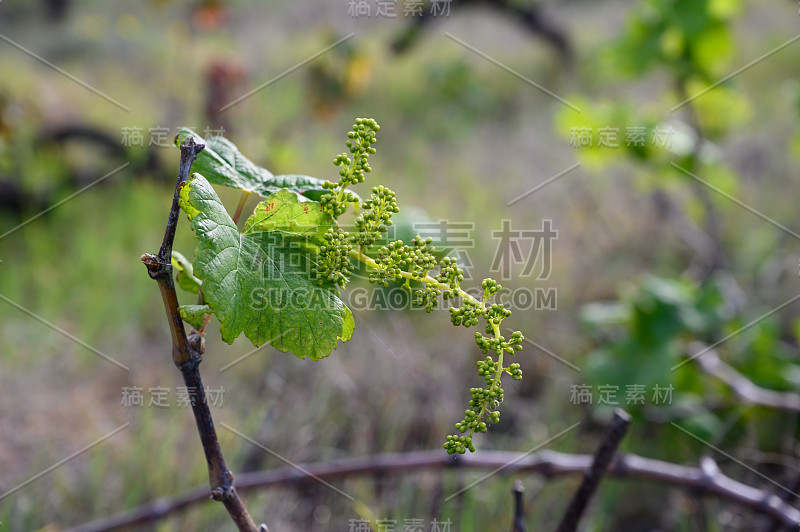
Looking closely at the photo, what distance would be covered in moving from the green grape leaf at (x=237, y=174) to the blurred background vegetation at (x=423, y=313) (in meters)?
0.31

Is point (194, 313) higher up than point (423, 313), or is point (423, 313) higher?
point (423, 313)

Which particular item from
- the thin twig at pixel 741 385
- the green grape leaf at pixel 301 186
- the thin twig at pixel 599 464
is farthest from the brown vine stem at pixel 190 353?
the thin twig at pixel 741 385

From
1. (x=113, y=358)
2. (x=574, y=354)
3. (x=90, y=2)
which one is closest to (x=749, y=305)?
(x=574, y=354)

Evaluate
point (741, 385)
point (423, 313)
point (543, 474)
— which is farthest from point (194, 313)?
point (423, 313)

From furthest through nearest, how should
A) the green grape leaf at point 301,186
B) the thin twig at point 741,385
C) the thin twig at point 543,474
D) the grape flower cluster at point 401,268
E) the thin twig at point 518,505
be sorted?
the thin twig at point 741,385 → the thin twig at point 543,474 → the thin twig at point 518,505 → the green grape leaf at point 301,186 → the grape flower cluster at point 401,268

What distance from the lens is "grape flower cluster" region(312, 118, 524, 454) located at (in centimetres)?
57

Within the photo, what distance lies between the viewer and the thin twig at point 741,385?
6.51 ft

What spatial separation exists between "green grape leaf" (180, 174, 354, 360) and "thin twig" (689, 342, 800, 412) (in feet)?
5.72

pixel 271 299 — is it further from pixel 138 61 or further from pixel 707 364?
pixel 138 61

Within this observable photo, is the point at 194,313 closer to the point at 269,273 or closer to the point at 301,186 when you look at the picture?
the point at 269,273

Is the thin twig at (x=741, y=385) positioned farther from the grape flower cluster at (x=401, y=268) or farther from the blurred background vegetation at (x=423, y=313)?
the grape flower cluster at (x=401, y=268)

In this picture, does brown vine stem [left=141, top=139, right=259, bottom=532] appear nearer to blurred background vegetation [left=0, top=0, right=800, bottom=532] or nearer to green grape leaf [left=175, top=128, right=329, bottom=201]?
green grape leaf [left=175, top=128, right=329, bottom=201]

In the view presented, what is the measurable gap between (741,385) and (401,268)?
6.13ft

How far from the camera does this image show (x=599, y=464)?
93 centimetres
